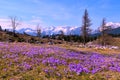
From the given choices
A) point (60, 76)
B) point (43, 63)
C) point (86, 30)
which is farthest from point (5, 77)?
point (86, 30)

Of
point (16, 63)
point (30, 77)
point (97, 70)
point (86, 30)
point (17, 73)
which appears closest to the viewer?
point (30, 77)

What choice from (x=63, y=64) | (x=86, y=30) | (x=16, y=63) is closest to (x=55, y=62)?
(x=63, y=64)

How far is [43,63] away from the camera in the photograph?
19391 mm

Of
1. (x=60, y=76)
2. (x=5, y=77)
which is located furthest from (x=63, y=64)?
(x=5, y=77)

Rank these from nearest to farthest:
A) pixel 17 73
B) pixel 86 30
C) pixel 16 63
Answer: pixel 17 73, pixel 16 63, pixel 86 30

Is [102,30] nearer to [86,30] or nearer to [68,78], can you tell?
[86,30]

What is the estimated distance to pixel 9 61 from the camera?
19484 millimetres

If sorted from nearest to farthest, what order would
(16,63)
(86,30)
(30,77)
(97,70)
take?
(30,77)
(97,70)
(16,63)
(86,30)

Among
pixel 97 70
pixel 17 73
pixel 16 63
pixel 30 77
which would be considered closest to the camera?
pixel 30 77

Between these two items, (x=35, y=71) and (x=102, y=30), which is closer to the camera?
(x=35, y=71)

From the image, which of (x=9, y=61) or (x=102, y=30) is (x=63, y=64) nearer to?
(x=9, y=61)

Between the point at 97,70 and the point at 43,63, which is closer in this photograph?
the point at 97,70

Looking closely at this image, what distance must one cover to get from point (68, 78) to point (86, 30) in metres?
93.8

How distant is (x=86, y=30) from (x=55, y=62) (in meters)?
89.1
